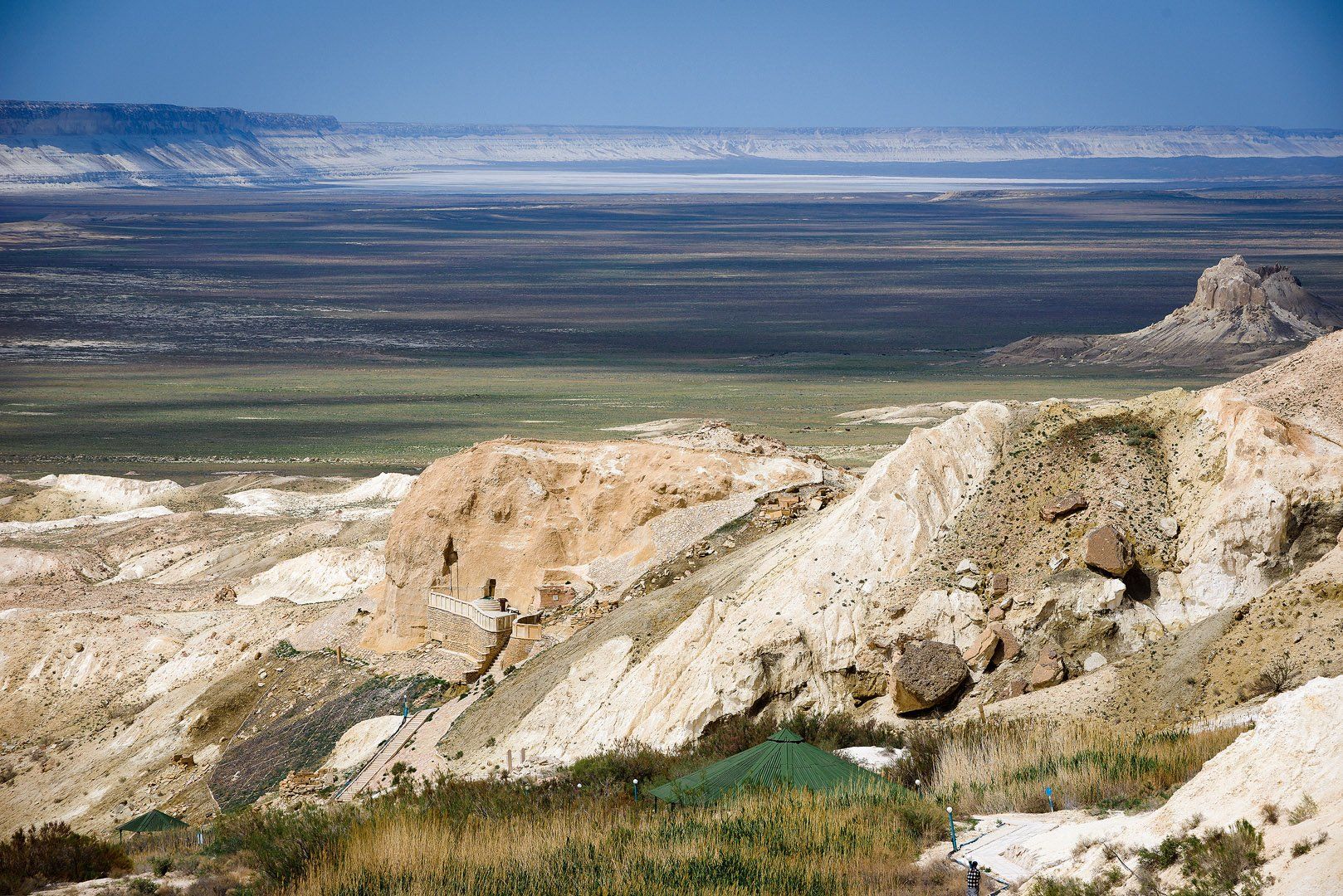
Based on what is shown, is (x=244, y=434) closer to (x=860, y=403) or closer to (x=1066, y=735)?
(x=860, y=403)

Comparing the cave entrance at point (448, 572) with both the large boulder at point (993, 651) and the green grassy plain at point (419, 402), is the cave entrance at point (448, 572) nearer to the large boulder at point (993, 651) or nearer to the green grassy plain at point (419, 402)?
the large boulder at point (993, 651)

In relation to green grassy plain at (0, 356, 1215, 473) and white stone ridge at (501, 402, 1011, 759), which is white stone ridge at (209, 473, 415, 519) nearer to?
green grassy plain at (0, 356, 1215, 473)

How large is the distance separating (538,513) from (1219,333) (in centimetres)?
8197

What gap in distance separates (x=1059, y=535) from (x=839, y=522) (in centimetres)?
343

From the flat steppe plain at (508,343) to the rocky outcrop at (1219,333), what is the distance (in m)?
5.28

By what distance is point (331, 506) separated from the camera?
174ft

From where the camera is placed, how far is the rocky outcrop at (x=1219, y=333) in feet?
326

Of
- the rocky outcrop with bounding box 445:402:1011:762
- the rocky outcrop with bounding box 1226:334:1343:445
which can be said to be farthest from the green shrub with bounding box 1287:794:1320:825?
the rocky outcrop with bounding box 1226:334:1343:445

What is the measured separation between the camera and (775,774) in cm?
1552

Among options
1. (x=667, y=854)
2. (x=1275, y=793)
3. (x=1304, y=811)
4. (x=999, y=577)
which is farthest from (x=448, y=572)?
(x=1304, y=811)

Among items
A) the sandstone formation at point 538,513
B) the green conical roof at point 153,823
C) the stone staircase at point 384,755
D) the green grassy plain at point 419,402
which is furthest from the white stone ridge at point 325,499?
the stone staircase at point 384,755

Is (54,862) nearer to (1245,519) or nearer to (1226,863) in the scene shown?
(1226,863)

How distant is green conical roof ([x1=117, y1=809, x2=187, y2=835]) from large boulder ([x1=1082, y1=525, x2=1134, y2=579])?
15.2m

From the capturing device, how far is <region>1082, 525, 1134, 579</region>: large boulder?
19422 millimetres
